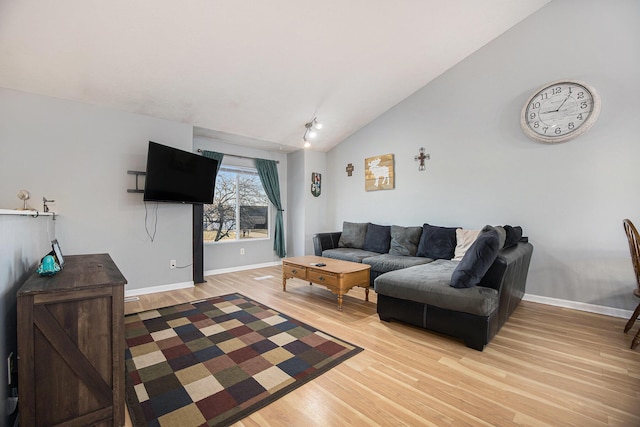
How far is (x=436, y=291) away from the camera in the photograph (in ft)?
7.78

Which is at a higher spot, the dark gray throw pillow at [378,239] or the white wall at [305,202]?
the white wall at [305,202]

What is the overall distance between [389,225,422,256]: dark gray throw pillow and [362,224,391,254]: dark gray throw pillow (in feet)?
0.45

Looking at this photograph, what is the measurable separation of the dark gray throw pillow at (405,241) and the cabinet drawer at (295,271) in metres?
1.56

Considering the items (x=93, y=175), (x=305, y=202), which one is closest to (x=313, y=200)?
(x=305, y=202)

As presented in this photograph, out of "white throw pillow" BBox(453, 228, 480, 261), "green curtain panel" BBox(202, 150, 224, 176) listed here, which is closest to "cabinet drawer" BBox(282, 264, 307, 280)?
"white throw pillow" BBox(453, 228, 480, 261)

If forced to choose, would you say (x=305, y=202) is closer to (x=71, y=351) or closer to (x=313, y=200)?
(x=313, y=200)

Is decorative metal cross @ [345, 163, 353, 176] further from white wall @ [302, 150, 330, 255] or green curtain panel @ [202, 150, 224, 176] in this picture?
green curtain panel @ [202, 150, 224, 176]

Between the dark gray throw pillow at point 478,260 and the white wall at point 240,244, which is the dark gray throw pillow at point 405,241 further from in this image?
the white wall at point 240,244

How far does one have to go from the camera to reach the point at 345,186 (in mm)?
5508

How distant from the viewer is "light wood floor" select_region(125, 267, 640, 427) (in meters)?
1.47

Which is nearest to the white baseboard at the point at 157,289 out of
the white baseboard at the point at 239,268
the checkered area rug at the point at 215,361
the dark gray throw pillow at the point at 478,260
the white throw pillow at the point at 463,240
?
the white baseboard at the point at 239,268

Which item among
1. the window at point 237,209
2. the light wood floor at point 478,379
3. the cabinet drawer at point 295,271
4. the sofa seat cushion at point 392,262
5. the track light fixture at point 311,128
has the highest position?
the track light fixture at point 311,128

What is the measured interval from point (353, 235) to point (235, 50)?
10.6ft

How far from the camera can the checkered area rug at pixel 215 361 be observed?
1542mm
